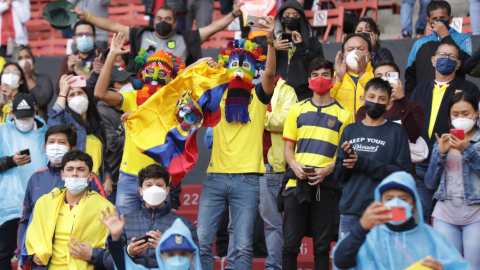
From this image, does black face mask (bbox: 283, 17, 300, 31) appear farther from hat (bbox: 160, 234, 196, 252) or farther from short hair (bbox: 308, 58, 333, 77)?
hat (bbox: 160, 234, 196, 252)

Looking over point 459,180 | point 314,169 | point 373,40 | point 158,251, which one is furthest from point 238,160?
point 373,40

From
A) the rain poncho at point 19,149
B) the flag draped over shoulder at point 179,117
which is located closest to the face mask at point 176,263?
the flag draped over shoulder at point 179,117

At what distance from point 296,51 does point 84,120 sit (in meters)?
2.21

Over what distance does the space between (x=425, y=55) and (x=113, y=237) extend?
3.96m

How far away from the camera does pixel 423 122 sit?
224 inches

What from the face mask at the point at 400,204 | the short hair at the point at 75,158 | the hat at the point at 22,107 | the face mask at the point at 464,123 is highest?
the hat at the point at 22,107

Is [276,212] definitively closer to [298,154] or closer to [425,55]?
[298,154]

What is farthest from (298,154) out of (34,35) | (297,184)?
(34,35)

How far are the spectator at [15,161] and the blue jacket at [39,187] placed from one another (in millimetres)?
586

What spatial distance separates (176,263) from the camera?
14.7 feet

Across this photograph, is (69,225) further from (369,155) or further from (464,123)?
(464,123)

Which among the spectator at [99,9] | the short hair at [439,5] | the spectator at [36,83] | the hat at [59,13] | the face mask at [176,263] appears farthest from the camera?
the spectator at [99,9]

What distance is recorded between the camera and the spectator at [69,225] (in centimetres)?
535

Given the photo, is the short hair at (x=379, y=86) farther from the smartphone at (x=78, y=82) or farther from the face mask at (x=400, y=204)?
the smartphone at (x=78, y=82)
